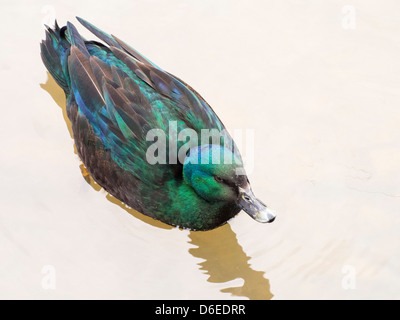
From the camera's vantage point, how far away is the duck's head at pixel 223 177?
5.13 metres

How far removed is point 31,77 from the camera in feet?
23.3

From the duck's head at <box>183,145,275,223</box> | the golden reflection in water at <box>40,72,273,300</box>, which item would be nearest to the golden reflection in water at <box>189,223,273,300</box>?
the golden reflection in water at <box>40,72,273,300</box>

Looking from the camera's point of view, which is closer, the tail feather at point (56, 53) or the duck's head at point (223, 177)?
the duck's head at point (223, 177)

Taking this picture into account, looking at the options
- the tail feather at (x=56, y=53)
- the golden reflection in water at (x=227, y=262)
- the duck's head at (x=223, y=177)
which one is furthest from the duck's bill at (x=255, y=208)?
the tail feather at (x=56, y=53)

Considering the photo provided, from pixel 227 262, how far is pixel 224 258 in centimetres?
5

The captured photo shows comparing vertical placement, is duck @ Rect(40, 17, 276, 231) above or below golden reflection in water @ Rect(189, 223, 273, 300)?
above

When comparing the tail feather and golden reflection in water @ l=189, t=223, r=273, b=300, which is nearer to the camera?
golden reflection in water @ l=189, t=223, r=273, b=300

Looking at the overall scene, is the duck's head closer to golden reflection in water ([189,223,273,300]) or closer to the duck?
the duck

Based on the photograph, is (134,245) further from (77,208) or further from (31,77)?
(31,77)

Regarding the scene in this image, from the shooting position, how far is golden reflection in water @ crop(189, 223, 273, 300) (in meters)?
5.55

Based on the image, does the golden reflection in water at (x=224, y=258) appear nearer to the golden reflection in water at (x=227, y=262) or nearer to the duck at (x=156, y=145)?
the golden reflection in water at (x=227, y=262)

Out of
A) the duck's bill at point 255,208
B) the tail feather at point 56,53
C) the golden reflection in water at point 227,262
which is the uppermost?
the tail feather at point 56,53

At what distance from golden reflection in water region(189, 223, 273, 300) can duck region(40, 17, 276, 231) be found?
0.28m

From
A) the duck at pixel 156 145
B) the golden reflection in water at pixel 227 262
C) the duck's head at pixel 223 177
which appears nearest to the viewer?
the duck's head at pixel 223 177
